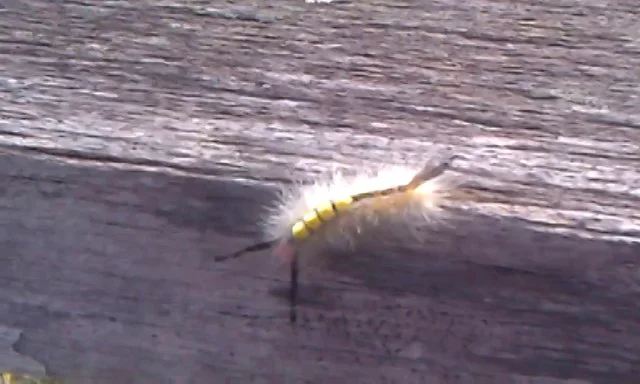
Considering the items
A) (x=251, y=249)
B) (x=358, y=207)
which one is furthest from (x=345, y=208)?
(x=251, y=249)

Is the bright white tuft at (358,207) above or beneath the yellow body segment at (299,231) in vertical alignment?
above

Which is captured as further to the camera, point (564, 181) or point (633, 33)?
point (633, 33)

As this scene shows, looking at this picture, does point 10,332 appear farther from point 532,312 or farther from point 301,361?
point 532,312

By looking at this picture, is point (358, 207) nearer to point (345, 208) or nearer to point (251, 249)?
point (345, 208)

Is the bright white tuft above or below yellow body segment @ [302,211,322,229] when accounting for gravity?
above

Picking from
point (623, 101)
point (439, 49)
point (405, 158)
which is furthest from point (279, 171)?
point (623, 101)
